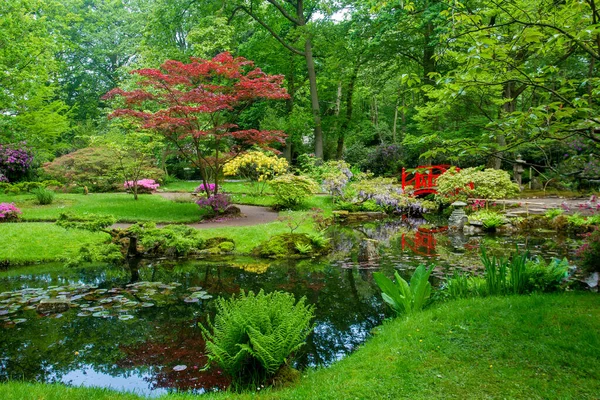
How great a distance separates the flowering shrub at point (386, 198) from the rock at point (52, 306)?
36.9 feet

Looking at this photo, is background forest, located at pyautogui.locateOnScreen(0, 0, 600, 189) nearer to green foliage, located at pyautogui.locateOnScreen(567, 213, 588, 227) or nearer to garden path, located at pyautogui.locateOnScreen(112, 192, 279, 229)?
green foliage, located at pyautogui.locateOnScreen(567, 213, 588, 227)

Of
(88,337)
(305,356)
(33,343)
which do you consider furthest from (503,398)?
(33,343)

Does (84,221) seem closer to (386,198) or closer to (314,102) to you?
(386,198)

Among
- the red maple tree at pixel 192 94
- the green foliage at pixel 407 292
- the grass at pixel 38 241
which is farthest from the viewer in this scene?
the red maple tree at pixel 192 94

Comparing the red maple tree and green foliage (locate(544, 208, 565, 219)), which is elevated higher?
the red maple tree

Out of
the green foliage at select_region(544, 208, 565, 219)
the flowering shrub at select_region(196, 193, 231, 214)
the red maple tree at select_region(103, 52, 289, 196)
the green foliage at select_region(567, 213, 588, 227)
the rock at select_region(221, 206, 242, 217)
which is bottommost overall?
the green foliage at select_region(567, 213, 588, 227)

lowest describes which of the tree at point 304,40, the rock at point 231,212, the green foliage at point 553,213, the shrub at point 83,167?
Result: the green foliage at point 553,213

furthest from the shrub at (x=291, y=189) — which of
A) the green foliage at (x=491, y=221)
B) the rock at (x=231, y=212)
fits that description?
the green foliage at (x=491, y=221)

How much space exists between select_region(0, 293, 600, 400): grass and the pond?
621mm

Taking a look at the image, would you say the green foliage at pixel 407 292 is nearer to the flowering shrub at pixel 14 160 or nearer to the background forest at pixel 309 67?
the background forest at pixel 309 67

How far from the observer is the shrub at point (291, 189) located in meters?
14.1

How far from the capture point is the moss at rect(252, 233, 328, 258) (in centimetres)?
859

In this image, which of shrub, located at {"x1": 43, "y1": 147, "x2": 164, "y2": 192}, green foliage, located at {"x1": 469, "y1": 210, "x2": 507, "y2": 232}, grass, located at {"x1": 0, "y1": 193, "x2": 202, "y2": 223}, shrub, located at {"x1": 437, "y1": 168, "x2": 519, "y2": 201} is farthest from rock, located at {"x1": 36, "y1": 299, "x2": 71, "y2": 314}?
shrub, located at {"x1": 437, "y1": 168, "x2": 519, "y2": 201}

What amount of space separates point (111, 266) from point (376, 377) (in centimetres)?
635
